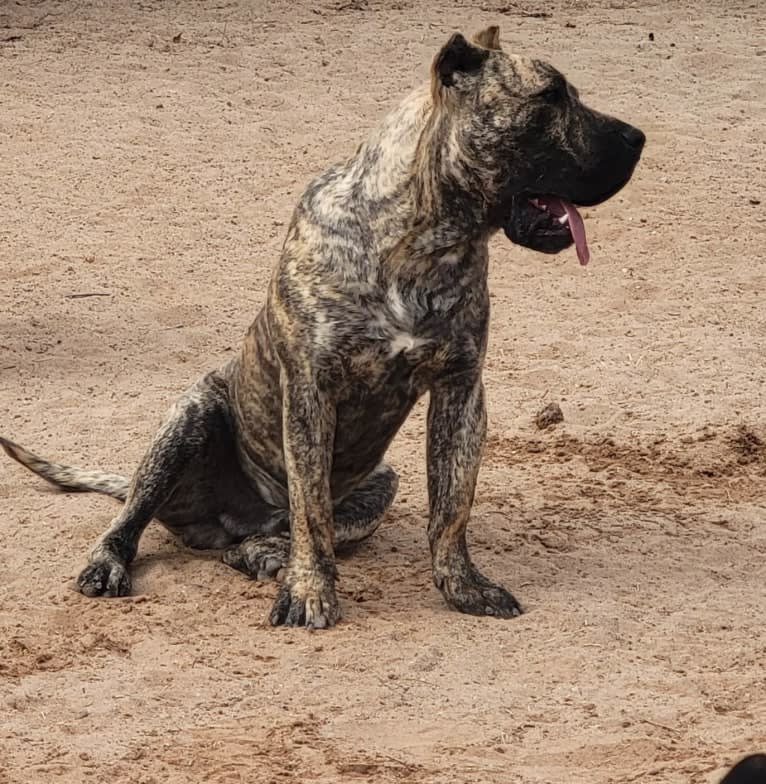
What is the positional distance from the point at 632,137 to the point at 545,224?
37 cm

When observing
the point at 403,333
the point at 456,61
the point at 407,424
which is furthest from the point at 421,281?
the point at 407,424

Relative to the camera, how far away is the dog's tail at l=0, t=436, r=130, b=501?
6.75 metres

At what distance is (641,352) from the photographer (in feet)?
28.5

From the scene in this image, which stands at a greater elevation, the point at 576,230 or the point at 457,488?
the point at 576,230

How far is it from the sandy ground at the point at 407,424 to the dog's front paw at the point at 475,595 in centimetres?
8

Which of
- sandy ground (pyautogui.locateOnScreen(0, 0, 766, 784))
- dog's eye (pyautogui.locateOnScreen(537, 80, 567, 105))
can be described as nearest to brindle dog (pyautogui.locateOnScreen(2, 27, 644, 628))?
dog's eye (pyautogui.locateOnScreen(537, 80, 567, 105))

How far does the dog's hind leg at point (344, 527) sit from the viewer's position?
6250 millimetres

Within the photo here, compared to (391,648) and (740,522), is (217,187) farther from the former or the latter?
(391,648)

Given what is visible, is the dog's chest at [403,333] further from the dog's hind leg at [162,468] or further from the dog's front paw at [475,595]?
the dog's hind leg at [162,468]

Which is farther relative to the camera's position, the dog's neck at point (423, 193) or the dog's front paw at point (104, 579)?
the dog's front paw at point (104, 579)

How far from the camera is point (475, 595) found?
600cm

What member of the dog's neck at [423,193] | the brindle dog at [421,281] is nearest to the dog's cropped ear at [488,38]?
the brindle dog at [421,281]

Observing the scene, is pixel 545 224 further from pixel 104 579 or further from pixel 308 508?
pixel 104 579

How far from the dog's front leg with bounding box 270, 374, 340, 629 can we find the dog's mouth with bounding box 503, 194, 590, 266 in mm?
776
